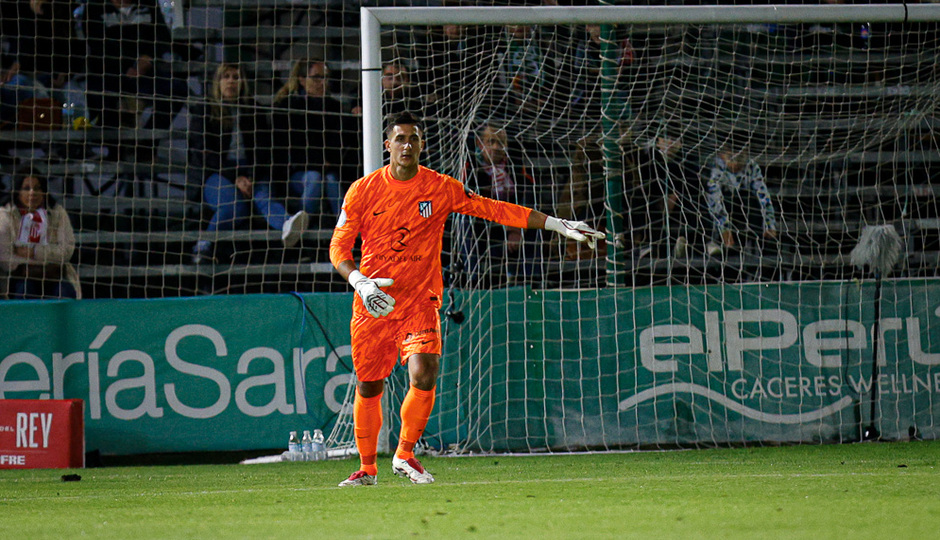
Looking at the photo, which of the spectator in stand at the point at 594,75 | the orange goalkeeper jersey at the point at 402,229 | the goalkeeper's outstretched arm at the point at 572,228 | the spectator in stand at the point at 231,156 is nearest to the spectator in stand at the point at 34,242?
the spectator in stand at the point at 231,156

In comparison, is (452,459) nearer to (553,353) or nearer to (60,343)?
(553,353)

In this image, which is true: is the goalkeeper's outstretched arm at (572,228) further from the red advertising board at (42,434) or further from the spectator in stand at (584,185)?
the red advertising board at (42,434)

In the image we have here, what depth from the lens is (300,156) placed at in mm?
10711

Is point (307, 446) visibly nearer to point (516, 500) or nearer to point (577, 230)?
point (577, 230)

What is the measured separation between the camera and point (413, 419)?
6305 millimetres

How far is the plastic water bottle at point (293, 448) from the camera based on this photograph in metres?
8.46

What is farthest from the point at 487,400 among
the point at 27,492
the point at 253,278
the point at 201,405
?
the point at 27,492

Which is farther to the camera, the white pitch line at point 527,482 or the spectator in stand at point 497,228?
the spectator in stand at point 497,228

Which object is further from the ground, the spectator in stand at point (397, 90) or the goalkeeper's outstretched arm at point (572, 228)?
the spectator in stand at point (397, 90)

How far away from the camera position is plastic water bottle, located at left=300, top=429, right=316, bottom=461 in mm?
8469

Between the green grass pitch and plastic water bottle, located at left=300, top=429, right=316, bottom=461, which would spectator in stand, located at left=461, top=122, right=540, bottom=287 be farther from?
the green grass pitch

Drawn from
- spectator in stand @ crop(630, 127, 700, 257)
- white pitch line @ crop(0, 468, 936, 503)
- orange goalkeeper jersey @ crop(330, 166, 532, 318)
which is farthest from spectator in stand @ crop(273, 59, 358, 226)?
white pitch line @ crop(0, 468, 936, 503)

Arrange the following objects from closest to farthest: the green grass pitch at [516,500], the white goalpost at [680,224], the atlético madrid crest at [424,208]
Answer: the green grass pitch at [516,500] < the atlético madrid crest at [424,208] < the white goalpost at [680,224]

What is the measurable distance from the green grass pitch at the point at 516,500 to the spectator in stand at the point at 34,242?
7.15ft
